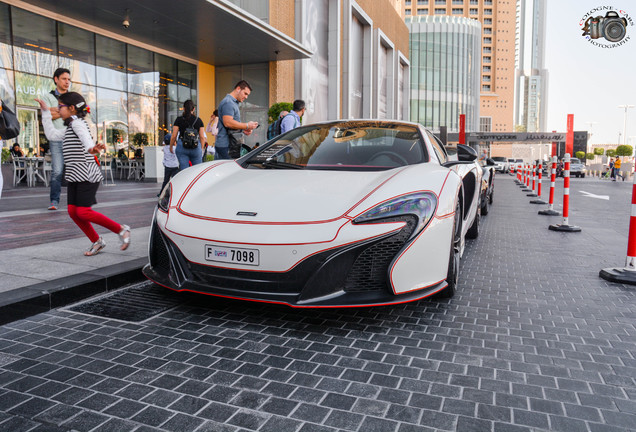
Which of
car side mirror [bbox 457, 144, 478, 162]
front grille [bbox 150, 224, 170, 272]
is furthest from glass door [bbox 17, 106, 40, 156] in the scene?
car side mirror [bbox 457, 144, 478, 162]

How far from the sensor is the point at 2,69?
1514 centimetres

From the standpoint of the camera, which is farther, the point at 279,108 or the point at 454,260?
the point at 279,108

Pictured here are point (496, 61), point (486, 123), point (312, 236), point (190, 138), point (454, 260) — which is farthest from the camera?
point (496, 61)

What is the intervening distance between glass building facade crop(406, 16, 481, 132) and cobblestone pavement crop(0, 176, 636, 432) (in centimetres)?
7692

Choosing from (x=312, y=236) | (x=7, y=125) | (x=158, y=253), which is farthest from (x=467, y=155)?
(x=7, y=125)

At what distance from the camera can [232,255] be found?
3.03 m

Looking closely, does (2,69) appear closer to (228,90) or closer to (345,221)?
(228,90)

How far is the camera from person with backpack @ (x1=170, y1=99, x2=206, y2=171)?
738 centimetres

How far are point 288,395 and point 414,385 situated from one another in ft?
1.98

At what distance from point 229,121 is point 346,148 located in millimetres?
2435

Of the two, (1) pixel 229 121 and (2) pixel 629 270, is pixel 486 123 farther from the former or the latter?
(2) pixel 629 270

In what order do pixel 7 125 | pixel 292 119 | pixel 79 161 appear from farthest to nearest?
pixel 292 119 → pixel 79 161 → pixel 7 125

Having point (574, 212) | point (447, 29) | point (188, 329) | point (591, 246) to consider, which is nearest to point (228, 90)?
point (574, 212)

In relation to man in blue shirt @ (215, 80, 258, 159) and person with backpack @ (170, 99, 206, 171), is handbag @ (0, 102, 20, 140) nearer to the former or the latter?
man in blue shirt @ (215, 80, 258, 159)
